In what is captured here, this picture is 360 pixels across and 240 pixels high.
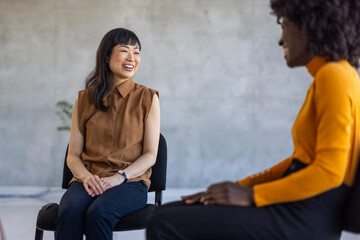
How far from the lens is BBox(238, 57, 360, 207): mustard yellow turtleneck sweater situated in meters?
1.04

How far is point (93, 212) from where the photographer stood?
167cm

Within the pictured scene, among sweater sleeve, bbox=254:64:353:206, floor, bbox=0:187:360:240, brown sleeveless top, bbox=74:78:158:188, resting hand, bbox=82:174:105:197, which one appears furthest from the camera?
floor, bbox=0:187:360:240

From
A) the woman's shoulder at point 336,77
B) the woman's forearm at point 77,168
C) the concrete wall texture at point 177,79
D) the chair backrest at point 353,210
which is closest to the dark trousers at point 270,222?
the chair backrest at point 353,210

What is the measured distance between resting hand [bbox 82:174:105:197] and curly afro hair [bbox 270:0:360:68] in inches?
46.6

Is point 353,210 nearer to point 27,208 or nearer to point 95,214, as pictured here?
point 95,214

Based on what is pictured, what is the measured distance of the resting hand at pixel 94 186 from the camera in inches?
72.7

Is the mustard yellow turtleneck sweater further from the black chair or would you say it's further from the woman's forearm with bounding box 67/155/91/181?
the woman's forearm with bounding box 67/155/91/181

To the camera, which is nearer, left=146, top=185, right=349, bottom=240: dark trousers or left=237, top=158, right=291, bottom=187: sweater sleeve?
left=146, top=185, right=349, bottom=240: dark trousers

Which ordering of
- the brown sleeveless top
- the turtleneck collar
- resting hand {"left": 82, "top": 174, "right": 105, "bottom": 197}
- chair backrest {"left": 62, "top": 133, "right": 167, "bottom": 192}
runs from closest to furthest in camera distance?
the turtleneck collar
resting hand {"left": 82, "top": 174, "right": 105, "bottom": 197}
the brown sleeveless top
chair backrest {"left": 62, "top": 133, "right": 167, "bottom": 192}

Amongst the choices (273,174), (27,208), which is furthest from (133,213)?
(27,208)

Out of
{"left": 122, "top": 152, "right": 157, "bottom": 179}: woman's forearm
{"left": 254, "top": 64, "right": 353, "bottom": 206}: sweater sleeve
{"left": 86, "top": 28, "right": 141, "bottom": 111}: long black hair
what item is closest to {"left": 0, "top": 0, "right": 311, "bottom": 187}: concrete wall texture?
{"left": 86, "top": 28, "right": 141, "bottom": 111}: long black hair

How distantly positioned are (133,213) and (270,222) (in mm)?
855

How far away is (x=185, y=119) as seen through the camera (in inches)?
177

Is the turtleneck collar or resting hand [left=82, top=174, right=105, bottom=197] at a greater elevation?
the turtleneck collar
